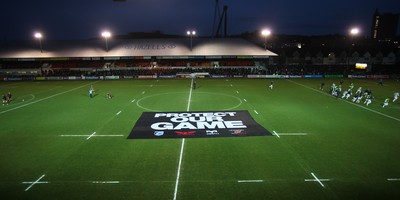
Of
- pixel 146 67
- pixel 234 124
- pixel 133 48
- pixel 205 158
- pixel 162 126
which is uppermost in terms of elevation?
pixel 133 48

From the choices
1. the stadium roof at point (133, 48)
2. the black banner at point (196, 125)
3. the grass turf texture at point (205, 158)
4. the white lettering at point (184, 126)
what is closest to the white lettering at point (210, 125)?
the black banner at point (196, 125)

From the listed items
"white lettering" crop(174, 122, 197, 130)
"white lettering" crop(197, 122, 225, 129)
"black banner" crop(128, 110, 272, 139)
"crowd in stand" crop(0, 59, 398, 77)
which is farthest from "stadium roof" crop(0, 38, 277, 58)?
"white lettering" crop(174, 122, 197, 130)

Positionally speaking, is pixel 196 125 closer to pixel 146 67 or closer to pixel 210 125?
pixel 210 125

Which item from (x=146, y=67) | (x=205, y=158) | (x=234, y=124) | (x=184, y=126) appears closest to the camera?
(x=205, y=158)

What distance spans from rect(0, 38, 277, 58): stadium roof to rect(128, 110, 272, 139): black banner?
3592 centimetres

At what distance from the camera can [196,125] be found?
65.1ft

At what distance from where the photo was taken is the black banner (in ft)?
A: 59.2

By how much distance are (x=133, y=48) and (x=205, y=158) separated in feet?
172

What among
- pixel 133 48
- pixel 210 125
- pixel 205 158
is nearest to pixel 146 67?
pixel 133 48

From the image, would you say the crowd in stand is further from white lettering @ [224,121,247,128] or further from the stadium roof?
white lettering @ [224,121,247,128]

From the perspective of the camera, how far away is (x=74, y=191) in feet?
35.8

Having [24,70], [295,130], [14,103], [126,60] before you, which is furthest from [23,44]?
[295,130]

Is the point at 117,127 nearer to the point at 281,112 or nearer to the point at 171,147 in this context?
the point at 171,147

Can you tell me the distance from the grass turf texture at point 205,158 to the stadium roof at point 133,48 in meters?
34.7
